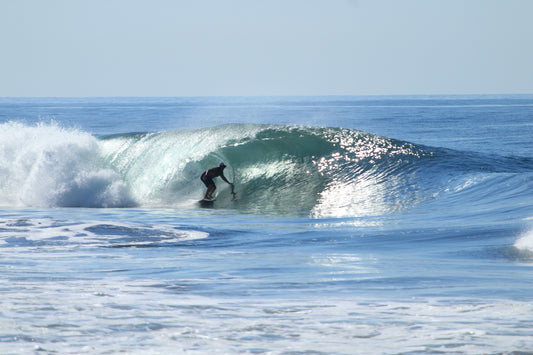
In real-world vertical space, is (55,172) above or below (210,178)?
below

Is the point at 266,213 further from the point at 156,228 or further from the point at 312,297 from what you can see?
the point at 312,297

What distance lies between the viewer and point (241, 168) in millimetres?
19672

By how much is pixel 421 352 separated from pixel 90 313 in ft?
9.42

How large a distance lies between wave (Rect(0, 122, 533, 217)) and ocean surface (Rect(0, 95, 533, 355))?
0.07m

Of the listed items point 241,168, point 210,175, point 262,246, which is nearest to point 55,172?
point 210,175

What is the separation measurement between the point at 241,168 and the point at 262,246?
32.1 ft

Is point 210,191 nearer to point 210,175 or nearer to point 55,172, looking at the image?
point 210,175

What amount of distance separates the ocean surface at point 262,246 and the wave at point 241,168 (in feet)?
0.24

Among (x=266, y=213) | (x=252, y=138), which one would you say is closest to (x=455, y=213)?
(x=266, y=213)

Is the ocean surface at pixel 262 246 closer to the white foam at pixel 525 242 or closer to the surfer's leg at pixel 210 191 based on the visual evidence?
the white foam at pixel 525 242

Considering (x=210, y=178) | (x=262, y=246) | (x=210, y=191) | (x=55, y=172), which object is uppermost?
(x=210, y=178)

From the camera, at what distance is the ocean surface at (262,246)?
206 inches

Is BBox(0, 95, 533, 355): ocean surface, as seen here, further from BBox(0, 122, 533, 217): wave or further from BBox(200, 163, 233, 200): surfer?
BBox(200, 163, 233, 200): surfer

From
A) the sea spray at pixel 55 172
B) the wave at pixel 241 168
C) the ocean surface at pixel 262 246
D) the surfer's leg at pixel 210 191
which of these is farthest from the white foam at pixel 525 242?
the sea spray at pixel 55 172
